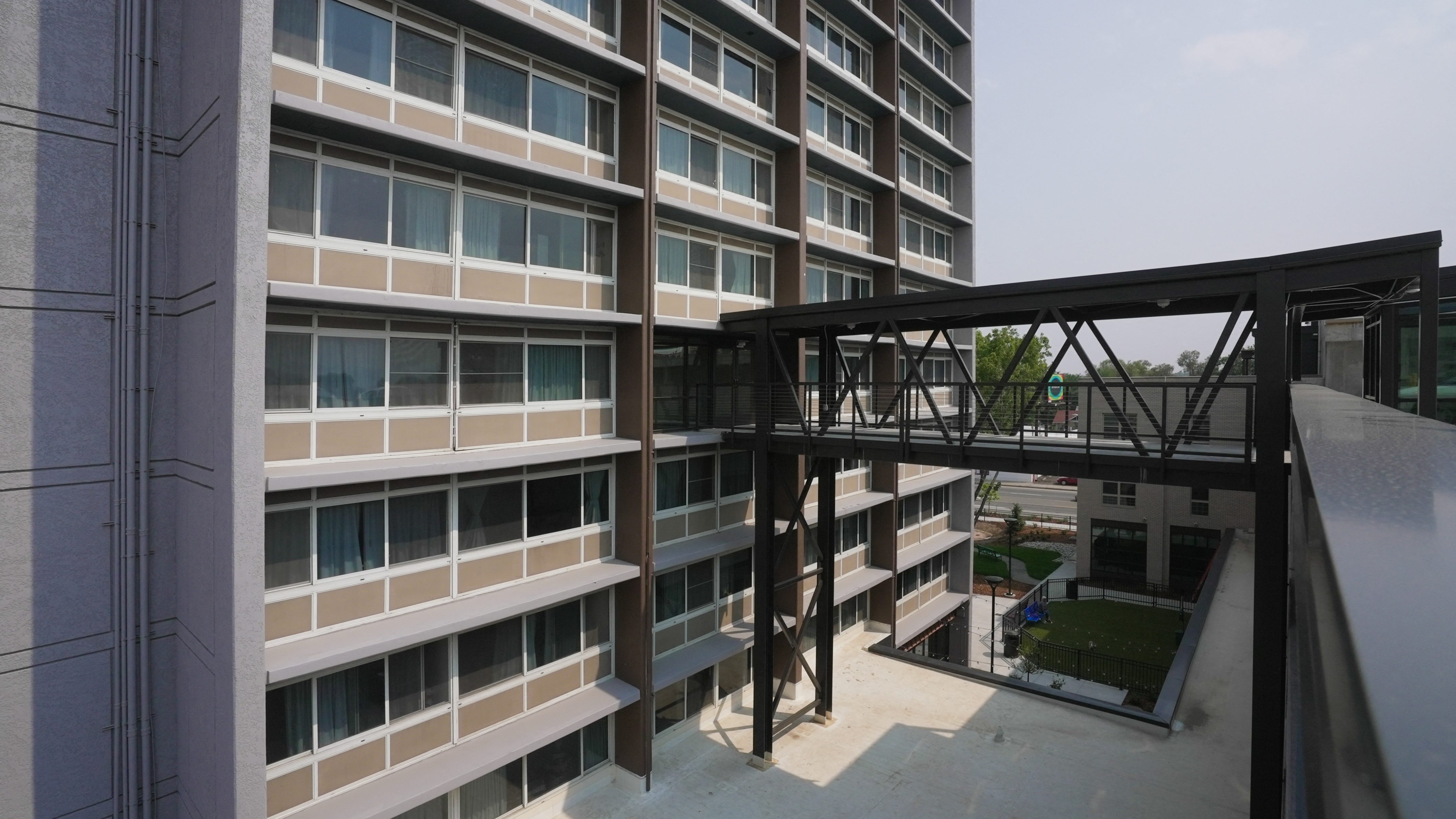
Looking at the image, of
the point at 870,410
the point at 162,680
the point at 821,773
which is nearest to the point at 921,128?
the point at 870,410

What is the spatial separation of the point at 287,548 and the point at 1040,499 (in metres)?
57.8

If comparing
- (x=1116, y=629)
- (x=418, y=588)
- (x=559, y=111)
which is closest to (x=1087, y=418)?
(x=559, y=111)

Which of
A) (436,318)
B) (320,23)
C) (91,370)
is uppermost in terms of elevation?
(320,23)

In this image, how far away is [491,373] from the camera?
11672 millimetres

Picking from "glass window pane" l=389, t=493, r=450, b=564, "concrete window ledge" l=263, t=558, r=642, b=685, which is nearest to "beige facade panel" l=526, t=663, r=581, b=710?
"concrete window ledge" l=263, t=558, r=642, b=685

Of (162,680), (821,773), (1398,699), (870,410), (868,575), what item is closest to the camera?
(1398,699)

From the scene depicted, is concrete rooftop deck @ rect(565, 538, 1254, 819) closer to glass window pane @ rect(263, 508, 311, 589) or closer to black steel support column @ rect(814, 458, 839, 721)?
black steel support column @ rect(814, 458, 839, 721)

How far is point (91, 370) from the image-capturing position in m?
8.79

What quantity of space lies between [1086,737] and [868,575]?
652 centimetres

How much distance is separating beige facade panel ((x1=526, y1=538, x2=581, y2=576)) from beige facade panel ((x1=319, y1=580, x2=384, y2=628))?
93.9 inches

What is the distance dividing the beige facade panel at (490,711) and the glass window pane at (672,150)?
9.77 metres

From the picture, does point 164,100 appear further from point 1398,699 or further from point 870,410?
point 870,410

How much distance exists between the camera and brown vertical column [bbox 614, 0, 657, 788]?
42.3 ft

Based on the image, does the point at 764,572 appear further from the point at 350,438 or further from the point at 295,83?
the point at 295,83
